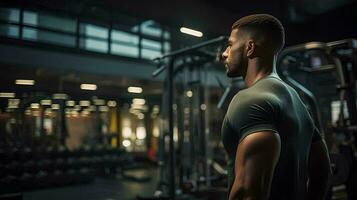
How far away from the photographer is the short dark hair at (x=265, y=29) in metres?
0.87

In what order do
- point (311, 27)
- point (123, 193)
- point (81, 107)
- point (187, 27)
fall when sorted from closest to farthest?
1. point (187, 27)
2. point (81, 107)
3. point (123, 193)
4. point (311, 27)

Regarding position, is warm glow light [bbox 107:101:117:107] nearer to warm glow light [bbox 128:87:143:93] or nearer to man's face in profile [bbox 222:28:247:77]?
warm glow light [bbox 128:87:143:93]

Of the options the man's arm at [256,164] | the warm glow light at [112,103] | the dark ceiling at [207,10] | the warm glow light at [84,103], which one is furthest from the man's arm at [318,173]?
the warm glow light at [112,103]

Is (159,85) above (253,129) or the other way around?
above

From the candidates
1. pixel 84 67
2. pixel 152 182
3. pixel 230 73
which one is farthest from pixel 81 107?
pixel 230 73

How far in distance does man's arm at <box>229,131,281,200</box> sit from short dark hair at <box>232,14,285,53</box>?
284mm

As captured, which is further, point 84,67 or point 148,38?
point 148,38

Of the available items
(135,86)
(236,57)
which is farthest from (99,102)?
(236,57)

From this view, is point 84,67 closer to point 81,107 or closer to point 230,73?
point 81,107

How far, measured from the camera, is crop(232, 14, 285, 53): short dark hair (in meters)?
0.87

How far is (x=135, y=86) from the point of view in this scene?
5.44 metres

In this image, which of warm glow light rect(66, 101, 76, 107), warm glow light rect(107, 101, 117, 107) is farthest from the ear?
warm glow light rect(107, 101, 117, 107)

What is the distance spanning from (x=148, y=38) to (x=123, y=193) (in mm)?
2277

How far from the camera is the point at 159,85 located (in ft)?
17.3
